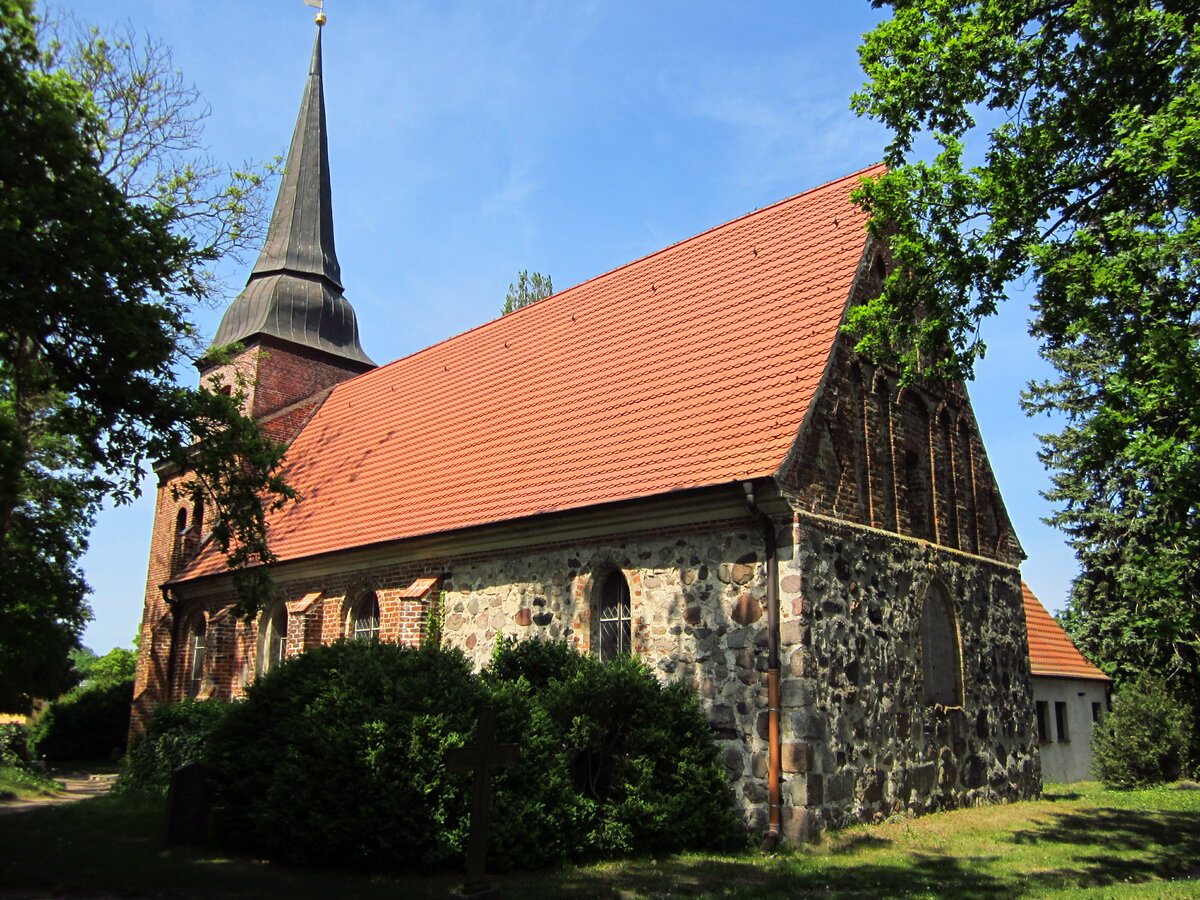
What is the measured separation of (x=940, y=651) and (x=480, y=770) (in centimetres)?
749

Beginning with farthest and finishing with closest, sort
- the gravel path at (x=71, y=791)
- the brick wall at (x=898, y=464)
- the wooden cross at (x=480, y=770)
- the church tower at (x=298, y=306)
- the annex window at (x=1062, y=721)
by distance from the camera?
1. the church tower at (x=298, y=306)
2. the annex window at (x=1062, y=721)
3. the gravel path at (x=71, y=791)
4. the brick wall at (x=898, y=464)
5. the wooden cross at (x=480, y=770)

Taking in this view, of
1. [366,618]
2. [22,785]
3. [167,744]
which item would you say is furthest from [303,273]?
[22,785]

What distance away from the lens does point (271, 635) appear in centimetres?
1742

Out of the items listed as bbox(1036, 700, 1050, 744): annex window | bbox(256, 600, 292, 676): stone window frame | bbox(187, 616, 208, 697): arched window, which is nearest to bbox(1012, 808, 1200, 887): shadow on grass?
bbox(1036, 700, 1050, 744): annex window

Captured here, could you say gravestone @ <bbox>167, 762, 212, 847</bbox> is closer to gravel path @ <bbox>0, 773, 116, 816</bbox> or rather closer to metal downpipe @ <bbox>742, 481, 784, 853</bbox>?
gravel path @ <bbox>0, 773, 116, 816</bbox>

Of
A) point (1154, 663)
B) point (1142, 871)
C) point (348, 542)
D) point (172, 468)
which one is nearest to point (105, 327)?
point (348, 542)

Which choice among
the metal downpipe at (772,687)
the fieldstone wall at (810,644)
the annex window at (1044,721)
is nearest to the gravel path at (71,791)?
the fieldstone wall at (810,644)

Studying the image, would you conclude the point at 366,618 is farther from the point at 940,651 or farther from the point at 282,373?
the point at 282,373

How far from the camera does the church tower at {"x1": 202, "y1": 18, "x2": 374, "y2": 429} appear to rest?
22844mm

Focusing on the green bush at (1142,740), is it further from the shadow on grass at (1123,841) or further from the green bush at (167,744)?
the green bush at (167,744)

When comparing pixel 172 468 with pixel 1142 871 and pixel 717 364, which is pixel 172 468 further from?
pixel 1142 871

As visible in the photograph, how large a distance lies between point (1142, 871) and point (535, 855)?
577cm

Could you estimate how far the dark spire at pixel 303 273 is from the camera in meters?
23.3

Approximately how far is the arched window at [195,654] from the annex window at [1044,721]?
57.1ft
